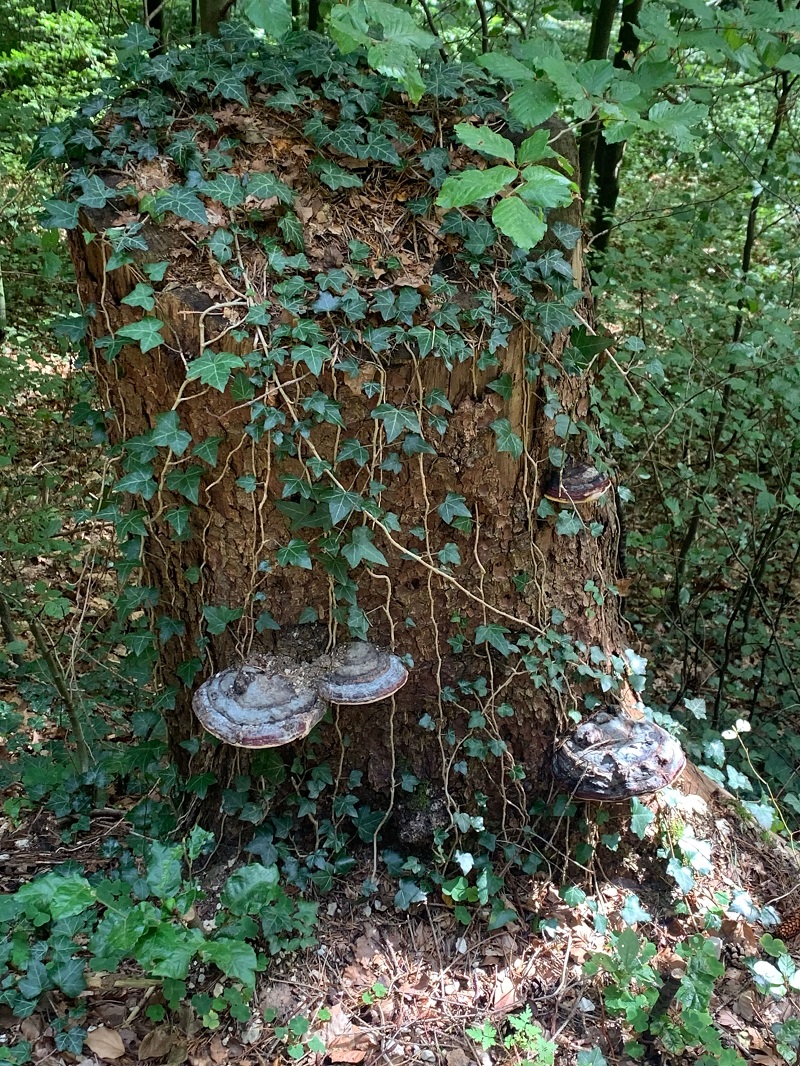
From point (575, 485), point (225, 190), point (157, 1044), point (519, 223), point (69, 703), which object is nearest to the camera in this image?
point (519, 223)

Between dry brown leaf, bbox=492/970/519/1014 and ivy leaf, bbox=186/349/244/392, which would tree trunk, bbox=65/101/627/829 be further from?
dry brown leaf, bbox=492/970/519/1014

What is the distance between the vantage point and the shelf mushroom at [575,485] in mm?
2996

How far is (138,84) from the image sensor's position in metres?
2.75

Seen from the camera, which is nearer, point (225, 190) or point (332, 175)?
point (225, 190)

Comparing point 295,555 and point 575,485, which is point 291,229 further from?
point 575,485

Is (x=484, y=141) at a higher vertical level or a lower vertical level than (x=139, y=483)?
higher

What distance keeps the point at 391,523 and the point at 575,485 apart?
84cm

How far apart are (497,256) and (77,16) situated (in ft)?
26.4

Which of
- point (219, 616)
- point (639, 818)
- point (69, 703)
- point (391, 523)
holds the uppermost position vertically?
point (391, 523)

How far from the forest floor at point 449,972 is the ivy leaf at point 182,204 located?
5.59 ft

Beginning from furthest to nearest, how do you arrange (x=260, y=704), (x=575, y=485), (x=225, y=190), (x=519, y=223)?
(x=575, y=485), (x=260, y=704), (x=225, y=190), (x=519, y=223)

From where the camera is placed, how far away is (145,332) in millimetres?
2432

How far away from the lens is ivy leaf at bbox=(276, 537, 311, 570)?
2.82 meters

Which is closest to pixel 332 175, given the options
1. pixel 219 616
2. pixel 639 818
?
pixel 219 616
